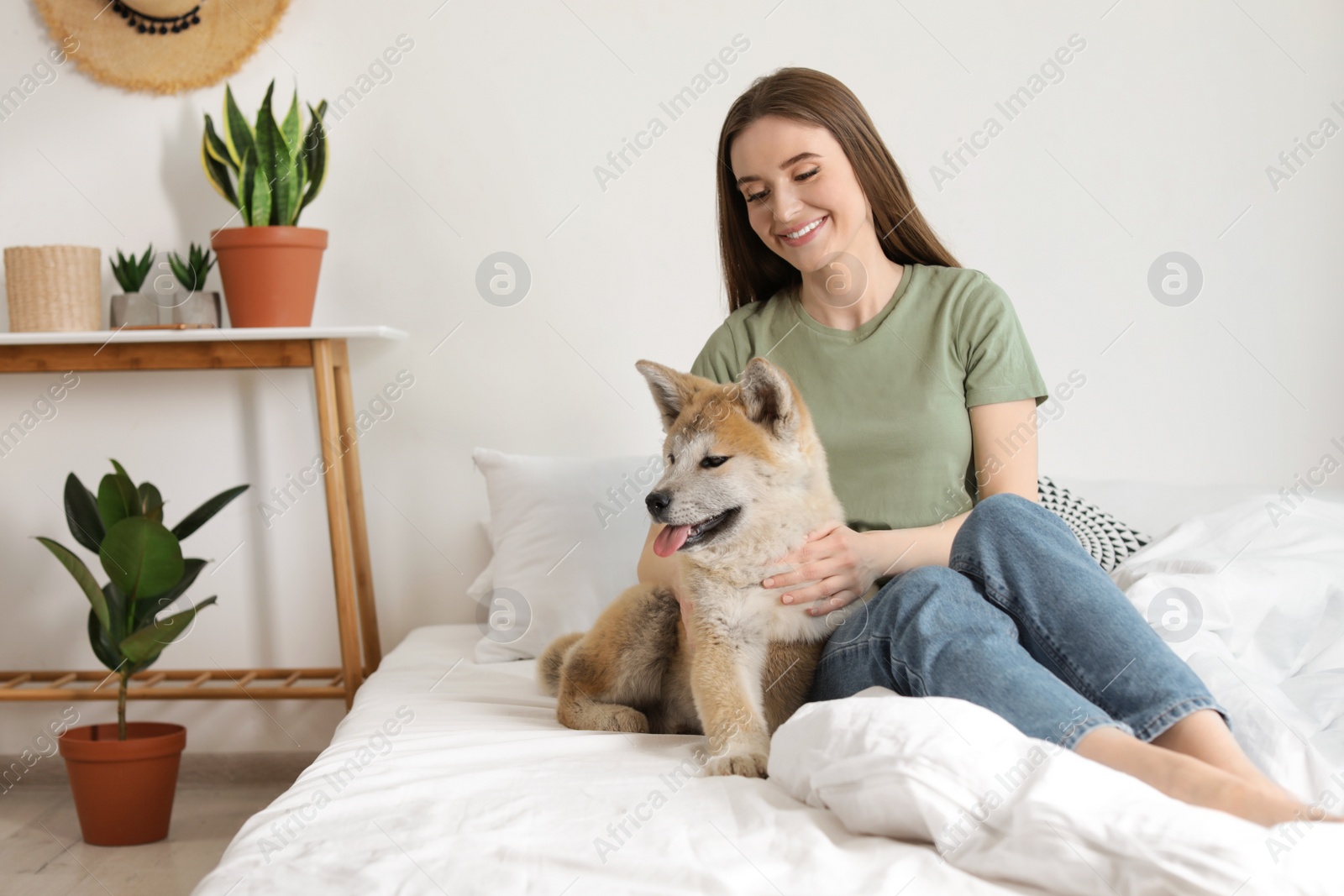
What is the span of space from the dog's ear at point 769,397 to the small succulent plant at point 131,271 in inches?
68.6

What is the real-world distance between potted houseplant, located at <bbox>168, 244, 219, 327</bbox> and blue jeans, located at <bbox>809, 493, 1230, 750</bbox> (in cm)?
176

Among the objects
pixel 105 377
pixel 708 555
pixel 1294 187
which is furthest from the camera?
pixel 105 377

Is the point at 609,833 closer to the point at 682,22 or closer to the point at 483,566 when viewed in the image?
the point at 483,566

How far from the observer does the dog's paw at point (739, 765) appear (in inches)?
49.3

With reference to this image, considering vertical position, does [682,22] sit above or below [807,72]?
above

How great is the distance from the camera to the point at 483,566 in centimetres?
265

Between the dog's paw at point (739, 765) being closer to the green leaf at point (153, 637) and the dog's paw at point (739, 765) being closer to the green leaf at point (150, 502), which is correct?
the green leaf at point (153, 637)

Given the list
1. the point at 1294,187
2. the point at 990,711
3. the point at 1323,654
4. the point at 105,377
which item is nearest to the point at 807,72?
A: the point at 990,711

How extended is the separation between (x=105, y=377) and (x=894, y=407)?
6.85 ft

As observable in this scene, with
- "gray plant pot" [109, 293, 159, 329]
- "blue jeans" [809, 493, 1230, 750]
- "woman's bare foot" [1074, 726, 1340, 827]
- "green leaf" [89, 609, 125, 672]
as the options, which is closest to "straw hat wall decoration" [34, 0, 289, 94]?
"gray plant pot" [109, 293, 159, 329]

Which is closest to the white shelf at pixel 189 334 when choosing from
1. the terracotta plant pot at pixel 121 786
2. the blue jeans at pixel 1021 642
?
the terracotta plant pot at pixel 121 786

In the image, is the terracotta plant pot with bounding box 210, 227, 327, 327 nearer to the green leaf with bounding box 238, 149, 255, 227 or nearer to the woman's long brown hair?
the green leaf with bounding box 238, 149, 255, 227

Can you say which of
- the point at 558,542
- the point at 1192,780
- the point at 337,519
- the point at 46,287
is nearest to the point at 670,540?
the point at 1192,780

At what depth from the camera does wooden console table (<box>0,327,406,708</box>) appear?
234 cm
